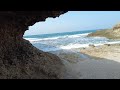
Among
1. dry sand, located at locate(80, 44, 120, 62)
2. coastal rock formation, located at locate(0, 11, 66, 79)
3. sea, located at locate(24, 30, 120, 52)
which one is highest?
coastal rock formation, located at locate(0, 11, 66, 79)

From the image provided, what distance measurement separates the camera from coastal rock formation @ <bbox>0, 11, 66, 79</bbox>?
9461 mm

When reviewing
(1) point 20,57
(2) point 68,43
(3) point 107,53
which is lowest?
(2) point 68,43

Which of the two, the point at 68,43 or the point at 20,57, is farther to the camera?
the point at 68,43

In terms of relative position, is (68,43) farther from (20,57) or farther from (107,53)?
(20,57)

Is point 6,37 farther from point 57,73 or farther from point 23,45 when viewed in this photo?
point 57,73

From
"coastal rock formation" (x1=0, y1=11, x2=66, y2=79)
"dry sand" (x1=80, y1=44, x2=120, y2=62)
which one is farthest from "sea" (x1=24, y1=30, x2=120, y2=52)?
"coastal rock formation" (x1=0, y1=11, x2=66, y2=79)

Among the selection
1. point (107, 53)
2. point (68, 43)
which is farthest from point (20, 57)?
point (68, 43)

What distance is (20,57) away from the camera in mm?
10930

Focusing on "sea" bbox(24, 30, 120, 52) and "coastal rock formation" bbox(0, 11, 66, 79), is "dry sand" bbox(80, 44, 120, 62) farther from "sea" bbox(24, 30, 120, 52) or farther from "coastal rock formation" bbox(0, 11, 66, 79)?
"coastal rock formation" bbox(0, 11, 66, 79)

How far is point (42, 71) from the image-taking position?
10.6m

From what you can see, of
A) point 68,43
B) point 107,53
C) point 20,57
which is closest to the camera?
point 20,57

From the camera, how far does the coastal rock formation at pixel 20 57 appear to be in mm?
9461

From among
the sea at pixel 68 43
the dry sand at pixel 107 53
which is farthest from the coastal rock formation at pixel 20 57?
the sea at pixel 68 43
